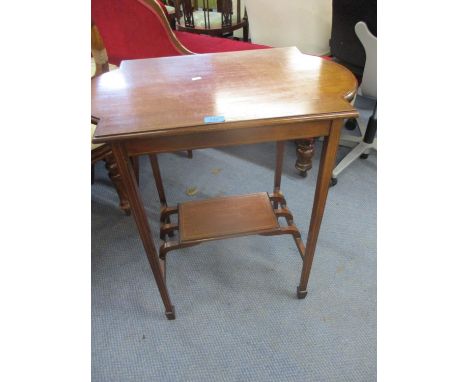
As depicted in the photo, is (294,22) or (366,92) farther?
(294,22)

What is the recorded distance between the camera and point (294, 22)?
73.8 inches

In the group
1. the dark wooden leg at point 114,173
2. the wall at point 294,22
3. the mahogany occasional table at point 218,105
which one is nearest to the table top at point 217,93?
the mahogany occasional table at point 218,105

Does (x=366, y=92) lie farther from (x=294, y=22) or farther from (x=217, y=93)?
(x=217, y=93)

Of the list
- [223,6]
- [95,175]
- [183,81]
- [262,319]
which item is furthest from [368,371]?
[223,6]

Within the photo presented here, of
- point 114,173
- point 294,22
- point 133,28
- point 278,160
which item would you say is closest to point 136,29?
point 133,28

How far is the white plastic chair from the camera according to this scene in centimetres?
125

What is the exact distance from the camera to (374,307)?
1121mm

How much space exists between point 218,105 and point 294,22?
1.54 meters

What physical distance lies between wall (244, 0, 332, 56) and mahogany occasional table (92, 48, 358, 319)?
1.08m

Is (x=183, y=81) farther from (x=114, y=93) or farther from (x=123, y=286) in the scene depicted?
(x=123, y=286)

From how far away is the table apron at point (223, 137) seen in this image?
655 millimetres

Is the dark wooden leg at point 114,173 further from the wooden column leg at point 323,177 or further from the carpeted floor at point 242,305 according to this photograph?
the wooden column leg at point 323,177

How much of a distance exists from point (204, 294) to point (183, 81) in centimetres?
82

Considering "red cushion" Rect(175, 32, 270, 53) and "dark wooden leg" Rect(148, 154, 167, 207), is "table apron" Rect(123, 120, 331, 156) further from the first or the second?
"red cushion" Rect(175, 32, 270, 53)
